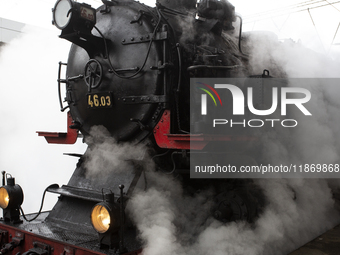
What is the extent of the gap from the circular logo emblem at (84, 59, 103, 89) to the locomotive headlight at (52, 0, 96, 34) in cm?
33

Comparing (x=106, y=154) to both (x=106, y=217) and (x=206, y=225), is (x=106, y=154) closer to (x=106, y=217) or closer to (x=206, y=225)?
(x=106, y=217)

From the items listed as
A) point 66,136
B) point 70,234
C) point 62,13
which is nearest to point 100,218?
point 70,234

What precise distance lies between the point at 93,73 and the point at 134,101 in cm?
51

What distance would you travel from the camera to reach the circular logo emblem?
10.8ft

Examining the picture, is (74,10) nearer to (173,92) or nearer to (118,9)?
(118,9)

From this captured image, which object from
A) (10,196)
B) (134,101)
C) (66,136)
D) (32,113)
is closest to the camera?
(134,101)

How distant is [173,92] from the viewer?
3.07 m

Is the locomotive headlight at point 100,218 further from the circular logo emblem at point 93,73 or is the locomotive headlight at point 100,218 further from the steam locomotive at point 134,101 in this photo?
the circular logo emblem at point 93,73

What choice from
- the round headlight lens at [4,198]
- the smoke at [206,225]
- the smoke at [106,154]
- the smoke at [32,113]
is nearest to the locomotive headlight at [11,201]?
the round headlight lens at [4,198]

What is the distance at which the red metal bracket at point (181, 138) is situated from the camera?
272cm

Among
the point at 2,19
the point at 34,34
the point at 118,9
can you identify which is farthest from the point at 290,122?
the point at 2,19

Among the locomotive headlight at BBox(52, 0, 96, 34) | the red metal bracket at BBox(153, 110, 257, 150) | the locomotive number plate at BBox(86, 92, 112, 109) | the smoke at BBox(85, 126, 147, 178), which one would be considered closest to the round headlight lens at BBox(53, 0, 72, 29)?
the locomotive headlight at BBox(52, 0, 96, 34)

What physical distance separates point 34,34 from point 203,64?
15.2 ft

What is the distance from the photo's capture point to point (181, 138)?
282cm
